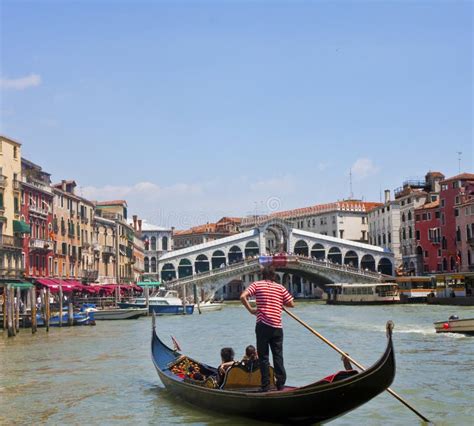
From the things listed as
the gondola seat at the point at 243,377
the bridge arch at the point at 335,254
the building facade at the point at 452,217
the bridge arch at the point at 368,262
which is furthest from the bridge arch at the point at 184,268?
the gondola seat at the point at 243,377

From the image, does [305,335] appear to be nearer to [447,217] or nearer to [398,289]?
[398,289]

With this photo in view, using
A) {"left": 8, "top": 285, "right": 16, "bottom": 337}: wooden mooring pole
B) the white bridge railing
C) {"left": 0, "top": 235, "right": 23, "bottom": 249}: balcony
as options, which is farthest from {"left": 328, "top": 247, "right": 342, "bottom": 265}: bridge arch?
{"left": 8, "top": 285, "right": 16, "bottom": 337}: wooden mooring pole

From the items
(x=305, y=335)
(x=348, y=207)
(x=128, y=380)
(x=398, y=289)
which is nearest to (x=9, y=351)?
(x=128, y=380)

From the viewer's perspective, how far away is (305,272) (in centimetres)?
4878

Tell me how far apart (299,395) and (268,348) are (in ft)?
2.08

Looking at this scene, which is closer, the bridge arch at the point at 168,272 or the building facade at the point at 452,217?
the building facade at the point at 452,217

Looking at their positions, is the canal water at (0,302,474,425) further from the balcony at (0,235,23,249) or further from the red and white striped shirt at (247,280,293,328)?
the balcony at (0,235,23,249)

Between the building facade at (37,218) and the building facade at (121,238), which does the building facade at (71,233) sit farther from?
the building facade at (121,238)

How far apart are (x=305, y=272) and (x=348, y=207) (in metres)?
15.2

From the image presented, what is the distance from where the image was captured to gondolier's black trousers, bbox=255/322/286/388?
7501 millimetres

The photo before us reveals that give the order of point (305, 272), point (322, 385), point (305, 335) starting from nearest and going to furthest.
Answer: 1. point (322, 385)
2. point (305, 335)
3. point (305, 272)

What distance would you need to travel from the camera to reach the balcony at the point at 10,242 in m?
26.4

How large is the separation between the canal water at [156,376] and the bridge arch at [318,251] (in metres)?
31.7

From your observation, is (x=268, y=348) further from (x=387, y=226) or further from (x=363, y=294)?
(x=387, y=226)
